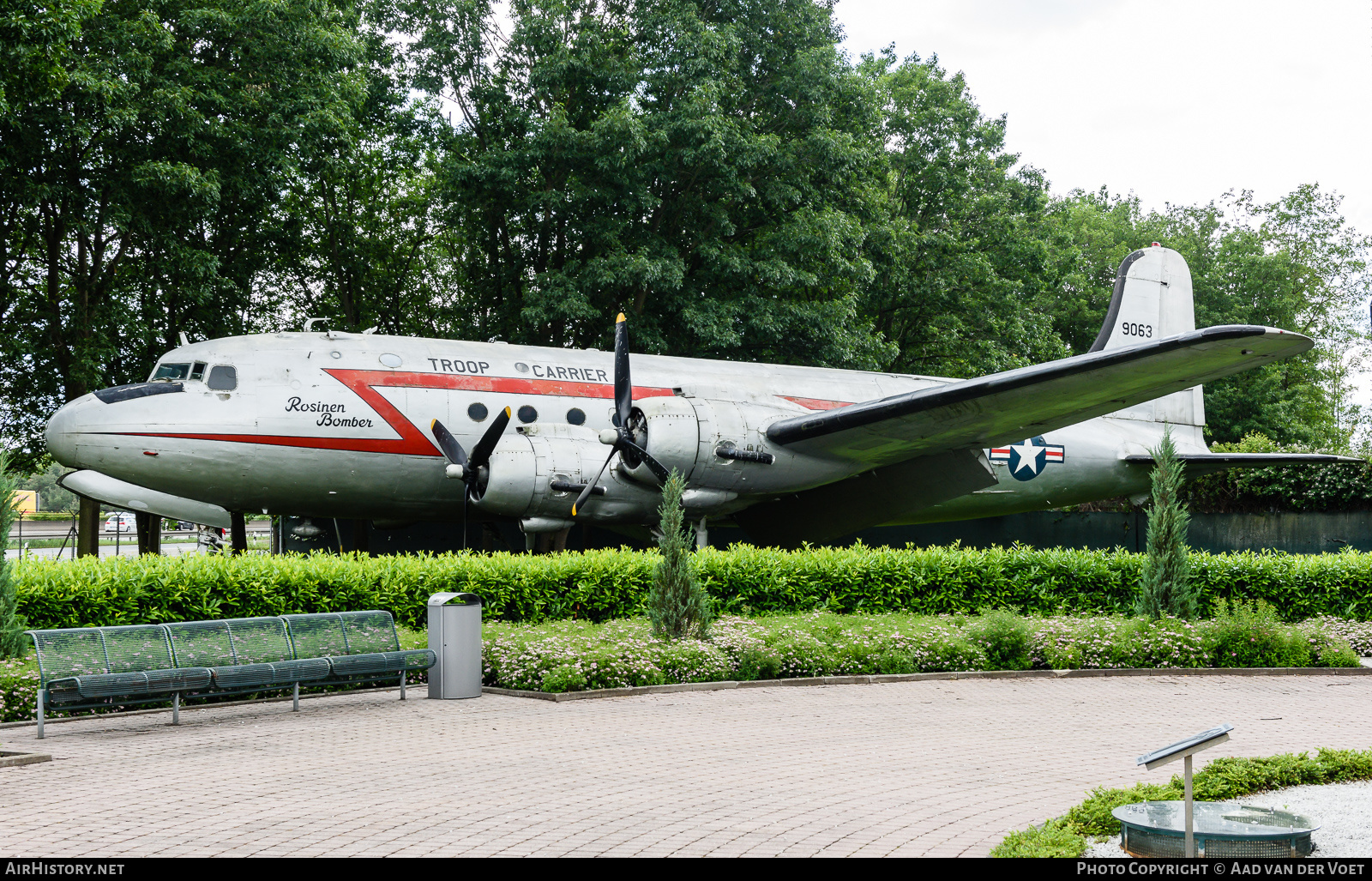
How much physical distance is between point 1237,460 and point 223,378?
62.0 feet

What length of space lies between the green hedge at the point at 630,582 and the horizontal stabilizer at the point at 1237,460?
3054mm

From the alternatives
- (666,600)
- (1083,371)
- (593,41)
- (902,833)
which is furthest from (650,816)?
(593,41)

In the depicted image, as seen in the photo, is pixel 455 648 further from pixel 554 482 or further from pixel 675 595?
pixel 554 482

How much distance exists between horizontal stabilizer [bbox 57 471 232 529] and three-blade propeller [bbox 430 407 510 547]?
17.0 ft

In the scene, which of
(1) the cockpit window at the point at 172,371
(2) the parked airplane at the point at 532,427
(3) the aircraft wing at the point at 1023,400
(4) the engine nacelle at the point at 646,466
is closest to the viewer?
(3) the aircraft wing at the point at 1023,400

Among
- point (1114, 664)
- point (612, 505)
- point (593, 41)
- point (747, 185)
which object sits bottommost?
point (1114, 664)

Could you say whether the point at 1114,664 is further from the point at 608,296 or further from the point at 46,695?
the point at 608,296

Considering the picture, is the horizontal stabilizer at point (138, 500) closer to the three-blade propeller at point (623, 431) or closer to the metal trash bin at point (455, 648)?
the three-blade propeller at point (623, 431)

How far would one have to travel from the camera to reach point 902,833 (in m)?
A: 5.87

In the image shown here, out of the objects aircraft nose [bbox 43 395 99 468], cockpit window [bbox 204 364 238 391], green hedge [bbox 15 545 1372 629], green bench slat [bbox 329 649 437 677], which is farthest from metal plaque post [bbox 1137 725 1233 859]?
aircraft nose [bbox 43 395 99 468]

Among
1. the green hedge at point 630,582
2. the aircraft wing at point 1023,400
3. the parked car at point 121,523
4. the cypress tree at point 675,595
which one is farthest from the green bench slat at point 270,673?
the parked car at point 121,523

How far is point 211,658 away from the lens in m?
10.5

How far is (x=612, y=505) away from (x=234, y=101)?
13682 millimetres

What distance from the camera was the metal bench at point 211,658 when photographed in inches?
370
